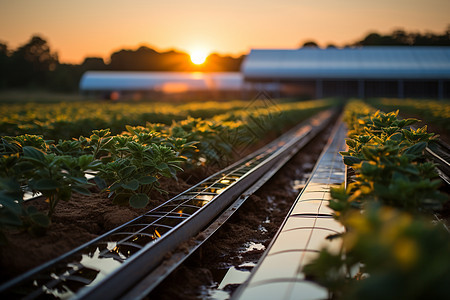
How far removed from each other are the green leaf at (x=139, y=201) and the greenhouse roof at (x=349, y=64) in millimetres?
42526

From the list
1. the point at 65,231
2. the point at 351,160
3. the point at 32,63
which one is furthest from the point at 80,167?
the point at 32,63

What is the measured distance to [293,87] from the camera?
155ft

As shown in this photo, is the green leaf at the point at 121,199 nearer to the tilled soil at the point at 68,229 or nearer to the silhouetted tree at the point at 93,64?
the tilled soil at the point at 68,229

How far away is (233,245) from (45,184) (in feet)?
6.13

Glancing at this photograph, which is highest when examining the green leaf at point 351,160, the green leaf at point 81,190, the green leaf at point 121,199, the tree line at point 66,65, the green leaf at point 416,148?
the tree line at point 66,65

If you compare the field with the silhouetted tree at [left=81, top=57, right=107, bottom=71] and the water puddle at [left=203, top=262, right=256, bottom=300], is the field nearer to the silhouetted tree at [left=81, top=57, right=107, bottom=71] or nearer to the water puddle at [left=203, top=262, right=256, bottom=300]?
the water puddle at [left=203, top=262, right=256, bottom=300]

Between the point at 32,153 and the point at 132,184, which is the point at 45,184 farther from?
the point at 132,184

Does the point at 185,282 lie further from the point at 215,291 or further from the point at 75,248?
the point at 75,248

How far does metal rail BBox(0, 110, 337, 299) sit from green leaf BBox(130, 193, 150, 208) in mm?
146

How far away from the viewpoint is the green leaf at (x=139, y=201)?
12.0 feet

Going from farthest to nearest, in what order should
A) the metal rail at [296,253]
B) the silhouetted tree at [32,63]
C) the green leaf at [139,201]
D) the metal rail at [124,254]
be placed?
1. the silhouetted tree at [32,63]
2. the green leaf at [139,201]
3. the metal rail at [124,254]
4. the metal rail at [296,253]

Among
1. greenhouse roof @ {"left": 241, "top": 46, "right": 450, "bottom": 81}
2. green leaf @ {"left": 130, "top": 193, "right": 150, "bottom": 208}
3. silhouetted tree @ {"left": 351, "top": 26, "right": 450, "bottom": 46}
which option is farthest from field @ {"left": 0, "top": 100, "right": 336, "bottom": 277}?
silhouetted tree @ {"left": 351, "top": 26, "right": 450, "bottom": 46}

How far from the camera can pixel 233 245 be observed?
12.9ft

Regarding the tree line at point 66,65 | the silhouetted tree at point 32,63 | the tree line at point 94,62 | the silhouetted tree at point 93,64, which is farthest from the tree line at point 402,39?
the silhouetted tree at point 32,63
